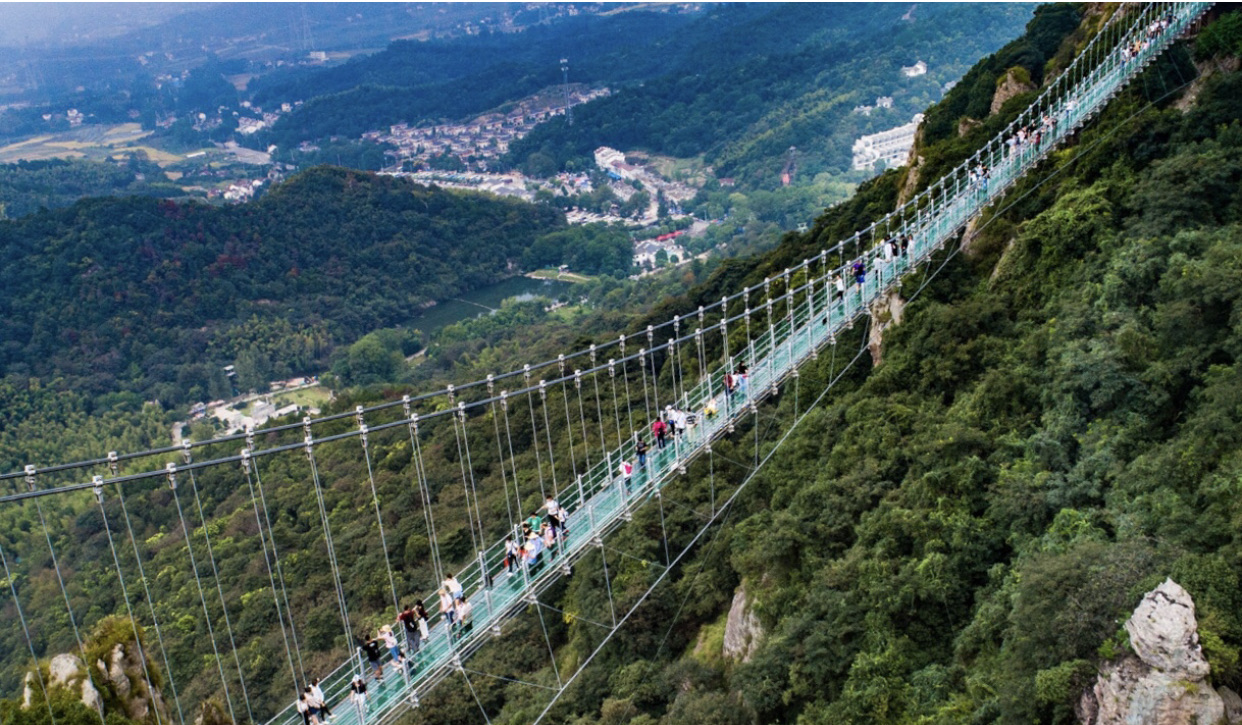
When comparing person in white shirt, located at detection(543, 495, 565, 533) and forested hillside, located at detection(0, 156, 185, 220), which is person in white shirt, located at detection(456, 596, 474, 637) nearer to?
person in white shirt, located at detection(543, 495, 565, 533)

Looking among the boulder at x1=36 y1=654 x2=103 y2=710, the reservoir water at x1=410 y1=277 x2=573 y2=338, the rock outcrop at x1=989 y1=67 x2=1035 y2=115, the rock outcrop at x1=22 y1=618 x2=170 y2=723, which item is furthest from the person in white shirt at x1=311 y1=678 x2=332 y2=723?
the reservoir water at x1=410 y1=277 x2=573 y2=338

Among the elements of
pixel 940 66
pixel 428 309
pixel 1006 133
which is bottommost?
pixel 428 309

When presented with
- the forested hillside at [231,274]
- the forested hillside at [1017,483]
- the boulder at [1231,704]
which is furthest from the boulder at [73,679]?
the forested hillside at [231,274]

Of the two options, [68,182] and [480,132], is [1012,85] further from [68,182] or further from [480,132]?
[480,132]

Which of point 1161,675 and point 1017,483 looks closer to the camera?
point 1161,675

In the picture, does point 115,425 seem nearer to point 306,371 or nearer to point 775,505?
point 306,371

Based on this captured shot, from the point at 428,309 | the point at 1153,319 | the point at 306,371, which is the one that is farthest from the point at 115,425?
the point at 1153,319

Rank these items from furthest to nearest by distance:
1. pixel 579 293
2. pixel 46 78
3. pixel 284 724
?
pixel 46 78 < pixel 579 293 < pixel 284 724

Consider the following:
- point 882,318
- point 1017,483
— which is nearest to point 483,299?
point 882,318
